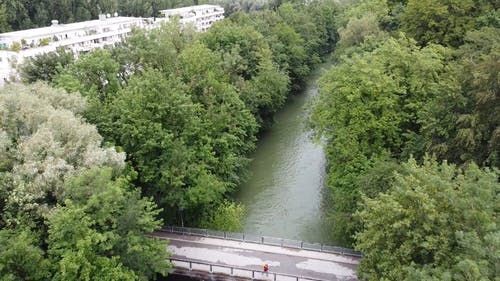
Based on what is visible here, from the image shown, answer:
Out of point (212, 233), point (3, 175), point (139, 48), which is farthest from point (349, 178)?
point (139, 48)

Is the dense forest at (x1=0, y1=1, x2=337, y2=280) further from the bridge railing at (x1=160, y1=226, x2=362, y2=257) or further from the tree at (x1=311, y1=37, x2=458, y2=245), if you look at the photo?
the tree at (x1=311, y1=37, x2=458, y2=245)

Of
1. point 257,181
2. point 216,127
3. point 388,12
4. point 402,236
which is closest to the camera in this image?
point 402,236

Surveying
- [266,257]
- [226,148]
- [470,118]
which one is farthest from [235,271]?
[470,118]

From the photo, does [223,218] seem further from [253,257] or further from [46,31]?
[46,31]

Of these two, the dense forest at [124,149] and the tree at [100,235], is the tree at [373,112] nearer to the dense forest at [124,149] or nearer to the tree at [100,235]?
the dense forest at [124,149]

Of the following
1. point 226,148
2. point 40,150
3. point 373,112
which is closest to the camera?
point 40,150

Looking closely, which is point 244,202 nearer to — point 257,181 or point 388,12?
point 257,181
